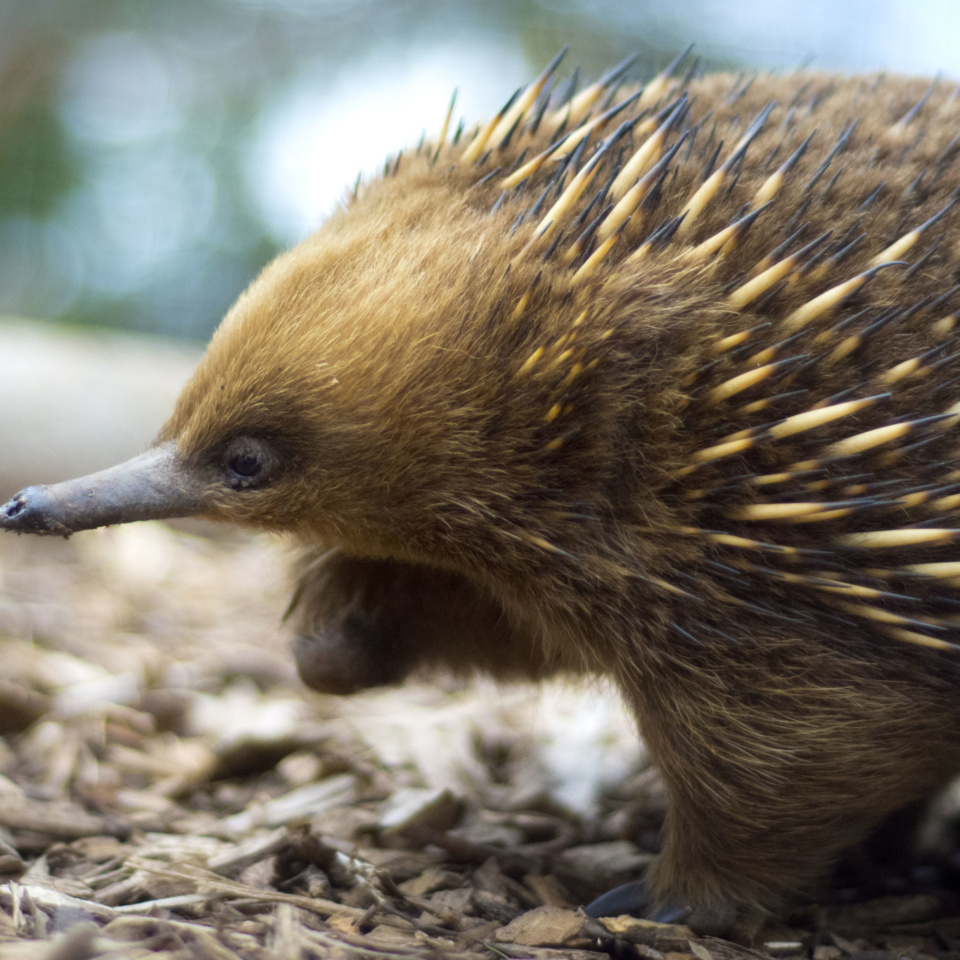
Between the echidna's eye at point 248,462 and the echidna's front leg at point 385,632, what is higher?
the echidna's eye at point 248,462

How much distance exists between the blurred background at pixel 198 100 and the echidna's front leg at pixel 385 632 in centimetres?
543

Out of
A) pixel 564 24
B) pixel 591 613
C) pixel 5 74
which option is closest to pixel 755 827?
pixel 591 613

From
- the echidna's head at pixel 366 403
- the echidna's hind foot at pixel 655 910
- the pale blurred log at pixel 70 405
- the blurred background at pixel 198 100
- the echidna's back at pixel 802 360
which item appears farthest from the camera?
the blurred background at pixel 198 100

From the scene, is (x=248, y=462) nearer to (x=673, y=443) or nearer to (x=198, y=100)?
(x=673, y=443)

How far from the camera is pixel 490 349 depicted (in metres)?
1.98

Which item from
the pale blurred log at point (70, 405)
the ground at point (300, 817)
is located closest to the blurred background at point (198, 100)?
the pale blurred log at point (70, 405)

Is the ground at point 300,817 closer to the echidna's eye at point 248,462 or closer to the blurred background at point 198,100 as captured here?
the echidna's eye at point 248,462

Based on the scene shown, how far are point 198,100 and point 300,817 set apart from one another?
9953mm

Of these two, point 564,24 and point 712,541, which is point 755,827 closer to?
point 712,541

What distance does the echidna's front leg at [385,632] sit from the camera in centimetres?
264

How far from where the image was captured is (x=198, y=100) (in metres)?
11.0

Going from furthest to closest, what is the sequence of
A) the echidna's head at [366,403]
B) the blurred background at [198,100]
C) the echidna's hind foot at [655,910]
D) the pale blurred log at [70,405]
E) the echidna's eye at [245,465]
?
the blurred background at [198,100] < the pale blurred log at [70,405] < the echidna's hind foot at [655,910] < the echidna's eye at [245,465] < the echidna's head at [366,403]

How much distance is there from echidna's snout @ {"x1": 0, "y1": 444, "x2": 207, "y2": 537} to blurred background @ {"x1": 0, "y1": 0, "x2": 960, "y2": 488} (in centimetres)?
593

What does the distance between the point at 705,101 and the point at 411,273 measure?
0.91 meters
